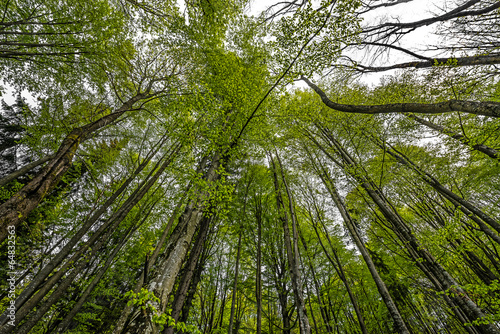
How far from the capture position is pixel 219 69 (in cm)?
722

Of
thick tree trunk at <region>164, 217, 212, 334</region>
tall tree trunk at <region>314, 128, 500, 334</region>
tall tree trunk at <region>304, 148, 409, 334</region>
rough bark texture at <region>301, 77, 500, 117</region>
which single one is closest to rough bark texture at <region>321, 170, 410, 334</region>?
tall tree trunk at <region>304, 148, 409, 334</region>

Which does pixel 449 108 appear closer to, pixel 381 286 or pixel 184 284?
pixel 381 286

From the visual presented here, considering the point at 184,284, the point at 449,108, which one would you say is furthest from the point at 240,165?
the point at 449,108

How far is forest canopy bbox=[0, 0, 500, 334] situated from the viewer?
3.63m

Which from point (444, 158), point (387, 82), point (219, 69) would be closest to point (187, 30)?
point (219, 69)

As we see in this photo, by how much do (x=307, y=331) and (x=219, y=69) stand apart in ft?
29.1

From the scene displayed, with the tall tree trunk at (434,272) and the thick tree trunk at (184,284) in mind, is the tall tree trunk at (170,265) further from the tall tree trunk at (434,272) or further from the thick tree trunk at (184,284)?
the tall tree trunk at (434,272)

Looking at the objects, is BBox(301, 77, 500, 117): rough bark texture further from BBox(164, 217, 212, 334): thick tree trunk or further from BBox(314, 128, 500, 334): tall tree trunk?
BBox(164, 217, 212, 334): thick tree trunk

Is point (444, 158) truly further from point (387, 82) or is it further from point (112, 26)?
point (112, 26)

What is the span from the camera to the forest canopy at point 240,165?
3.63 metres

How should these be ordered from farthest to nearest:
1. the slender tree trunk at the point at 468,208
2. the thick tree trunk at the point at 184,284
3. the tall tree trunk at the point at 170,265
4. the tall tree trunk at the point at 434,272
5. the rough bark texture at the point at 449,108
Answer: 1. the slender tree trunk at the point at 468,208
2. the thick tree trunk at the point at 184,284
3. the tall tree trunk at the point at 434,272
4. the tall tree trunk at the point at 170,265
5. the rough bark texture at the point at 449,108

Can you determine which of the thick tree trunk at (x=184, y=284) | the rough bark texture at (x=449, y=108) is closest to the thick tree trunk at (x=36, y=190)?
the thick tree trunk at (x=184, y=284)

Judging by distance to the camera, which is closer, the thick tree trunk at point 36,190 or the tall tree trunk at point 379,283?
the thick tree trunk at point 36,190

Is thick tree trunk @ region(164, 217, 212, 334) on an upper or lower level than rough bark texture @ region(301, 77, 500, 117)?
lower
